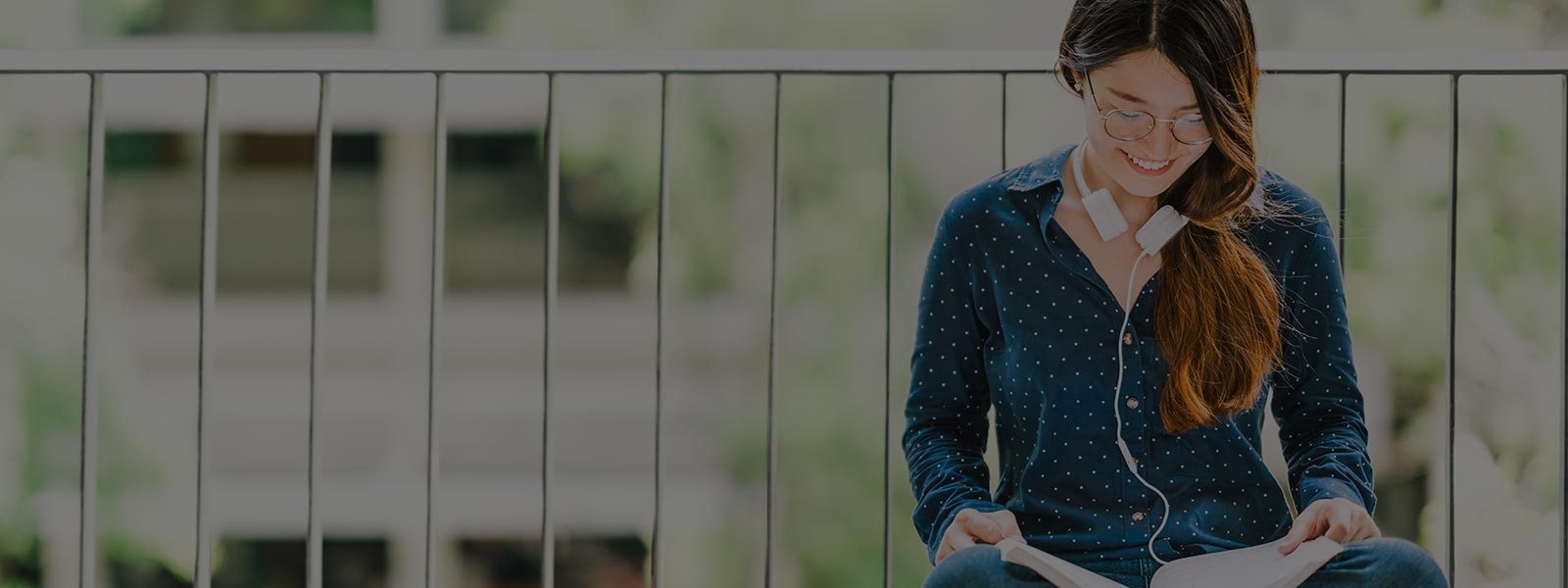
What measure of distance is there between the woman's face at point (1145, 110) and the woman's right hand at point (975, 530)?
1.18ft

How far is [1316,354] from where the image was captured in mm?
1478

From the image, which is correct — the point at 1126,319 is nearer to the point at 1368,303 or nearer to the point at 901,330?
the point at 1368,303

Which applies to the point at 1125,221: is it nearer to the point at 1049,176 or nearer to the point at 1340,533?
the point at 1049,176

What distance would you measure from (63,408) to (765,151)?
11.6 feet

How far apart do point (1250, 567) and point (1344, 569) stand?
0.29 feet

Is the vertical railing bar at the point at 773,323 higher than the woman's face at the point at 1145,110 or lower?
lower

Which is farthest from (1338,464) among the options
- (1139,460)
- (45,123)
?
(45,123)

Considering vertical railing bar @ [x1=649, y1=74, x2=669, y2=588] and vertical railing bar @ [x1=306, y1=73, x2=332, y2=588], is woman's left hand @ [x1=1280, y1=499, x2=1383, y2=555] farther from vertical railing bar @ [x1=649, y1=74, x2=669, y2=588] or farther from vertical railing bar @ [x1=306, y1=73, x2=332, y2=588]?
vertical railing bar @ [x1=306, y1=73, x2=332, y2=588]

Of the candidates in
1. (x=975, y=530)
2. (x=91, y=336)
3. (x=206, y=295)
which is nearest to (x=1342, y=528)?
(x=975, y=530)

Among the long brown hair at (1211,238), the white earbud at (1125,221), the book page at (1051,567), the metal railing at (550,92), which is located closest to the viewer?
the book page at (1051,567)

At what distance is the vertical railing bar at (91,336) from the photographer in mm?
1863

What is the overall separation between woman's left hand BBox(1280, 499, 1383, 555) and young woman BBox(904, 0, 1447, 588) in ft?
0.07

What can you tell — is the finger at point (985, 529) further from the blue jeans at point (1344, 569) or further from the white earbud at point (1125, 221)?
the white earbud at point (1125, 221)

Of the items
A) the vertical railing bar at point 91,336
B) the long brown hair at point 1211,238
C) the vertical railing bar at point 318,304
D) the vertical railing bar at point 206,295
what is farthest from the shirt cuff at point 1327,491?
the vertical railing bar at point 91,336
